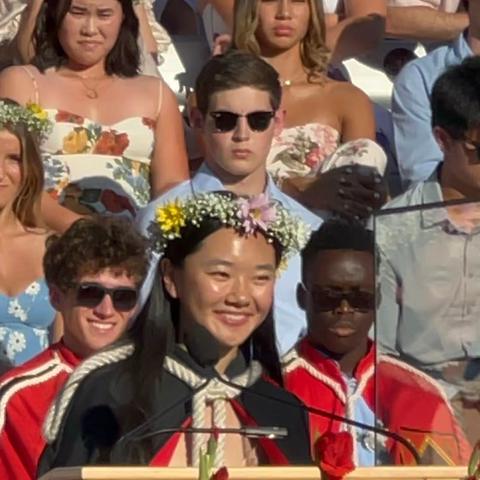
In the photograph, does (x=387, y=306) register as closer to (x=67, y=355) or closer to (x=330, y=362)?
(x=330, y=362)

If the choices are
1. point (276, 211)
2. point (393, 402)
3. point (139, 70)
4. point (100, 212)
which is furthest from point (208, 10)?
point (393, 402)

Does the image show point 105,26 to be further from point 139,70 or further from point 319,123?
point 319,123

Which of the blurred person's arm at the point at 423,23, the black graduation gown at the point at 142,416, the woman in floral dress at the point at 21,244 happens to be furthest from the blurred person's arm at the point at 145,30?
the black graduation gown at the point at 142,416

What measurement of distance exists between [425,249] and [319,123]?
9.60ft

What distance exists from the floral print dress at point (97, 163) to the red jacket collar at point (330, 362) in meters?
1.28

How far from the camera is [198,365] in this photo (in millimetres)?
4137

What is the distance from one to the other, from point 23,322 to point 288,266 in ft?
2.49

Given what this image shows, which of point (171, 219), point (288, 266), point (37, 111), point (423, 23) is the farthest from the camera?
point (423, 23)

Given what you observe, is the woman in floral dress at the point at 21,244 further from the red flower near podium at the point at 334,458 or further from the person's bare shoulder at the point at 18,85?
the red flower near podium at the point at 334,458

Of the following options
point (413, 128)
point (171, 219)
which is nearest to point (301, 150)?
point (413, 128)

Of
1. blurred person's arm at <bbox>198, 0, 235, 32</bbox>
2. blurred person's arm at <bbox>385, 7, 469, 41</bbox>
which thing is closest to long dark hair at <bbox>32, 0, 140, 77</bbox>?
blurred person's arm at <bbox>198, 0, 235, 32</bbox>

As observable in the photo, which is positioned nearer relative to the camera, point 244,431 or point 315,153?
point 244,431

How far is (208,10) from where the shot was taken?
710cm

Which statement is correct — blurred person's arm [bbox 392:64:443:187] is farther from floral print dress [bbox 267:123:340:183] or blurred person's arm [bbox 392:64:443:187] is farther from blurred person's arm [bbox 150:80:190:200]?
→ blurred person's arm [bbox 150:80:190:200]
